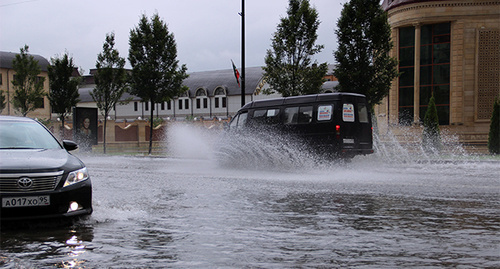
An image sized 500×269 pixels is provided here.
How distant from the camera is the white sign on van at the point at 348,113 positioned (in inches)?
630

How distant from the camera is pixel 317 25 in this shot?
24.9 metres

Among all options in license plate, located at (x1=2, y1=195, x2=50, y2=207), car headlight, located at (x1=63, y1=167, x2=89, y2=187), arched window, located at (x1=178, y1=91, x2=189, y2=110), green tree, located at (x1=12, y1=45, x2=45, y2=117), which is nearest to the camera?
license plate, located at (x1=2, y1=195, x2=50, y2=207)

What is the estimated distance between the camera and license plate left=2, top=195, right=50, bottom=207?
240 inches

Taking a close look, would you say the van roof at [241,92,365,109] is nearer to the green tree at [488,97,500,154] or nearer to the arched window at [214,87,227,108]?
the green tree at [488,97,500,154]

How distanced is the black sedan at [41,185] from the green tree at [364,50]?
19354 mm

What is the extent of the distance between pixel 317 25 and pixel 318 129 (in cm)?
1015

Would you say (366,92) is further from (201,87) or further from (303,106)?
(201,87)

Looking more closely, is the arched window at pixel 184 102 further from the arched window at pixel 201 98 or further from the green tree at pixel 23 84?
the green tree at pixel 23 84

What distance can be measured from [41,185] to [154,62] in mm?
25886

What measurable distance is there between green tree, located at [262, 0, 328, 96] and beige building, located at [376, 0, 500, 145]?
15.3 metres

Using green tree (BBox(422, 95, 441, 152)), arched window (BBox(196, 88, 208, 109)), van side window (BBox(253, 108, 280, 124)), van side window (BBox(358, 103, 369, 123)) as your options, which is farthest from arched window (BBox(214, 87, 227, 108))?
van side window (BBox(358, 103, 369, 123))

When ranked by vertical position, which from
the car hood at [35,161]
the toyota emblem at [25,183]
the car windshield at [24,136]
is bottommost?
the toyota emblem at [25,183]

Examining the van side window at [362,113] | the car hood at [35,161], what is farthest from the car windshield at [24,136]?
the van side window at [362,113]

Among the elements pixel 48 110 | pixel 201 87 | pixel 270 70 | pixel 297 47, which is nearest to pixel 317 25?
pixel 297 47
